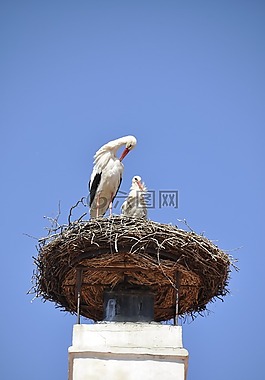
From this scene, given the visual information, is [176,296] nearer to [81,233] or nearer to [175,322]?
[175,322]

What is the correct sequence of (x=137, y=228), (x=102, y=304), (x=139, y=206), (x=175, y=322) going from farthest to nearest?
(x=139, y=206) < (x=102, y=304) < (x=175, y=322) < (x=137, y=228)

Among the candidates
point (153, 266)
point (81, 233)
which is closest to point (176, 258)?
point (153, 266)

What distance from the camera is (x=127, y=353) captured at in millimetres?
8711

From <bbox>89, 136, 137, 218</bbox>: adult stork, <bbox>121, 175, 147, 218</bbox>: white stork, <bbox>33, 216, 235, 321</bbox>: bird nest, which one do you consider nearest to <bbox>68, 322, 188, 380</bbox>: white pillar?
<bbox>33, 216, 235, 321</bbox>: bird nest

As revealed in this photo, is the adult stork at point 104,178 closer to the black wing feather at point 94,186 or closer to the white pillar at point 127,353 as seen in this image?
the black wing feather at point 94,186

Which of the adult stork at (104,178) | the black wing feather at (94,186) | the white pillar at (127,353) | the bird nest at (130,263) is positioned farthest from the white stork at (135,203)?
the white pillar at (127,353)

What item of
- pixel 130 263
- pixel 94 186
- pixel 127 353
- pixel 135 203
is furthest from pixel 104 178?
pixel 127 353

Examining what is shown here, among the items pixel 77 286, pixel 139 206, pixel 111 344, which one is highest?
pixel 139 206

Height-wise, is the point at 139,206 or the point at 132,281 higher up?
the point at 139,206

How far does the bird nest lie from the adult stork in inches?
78.2

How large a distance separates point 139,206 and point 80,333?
2.42m

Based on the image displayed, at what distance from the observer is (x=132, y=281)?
31.2 feet

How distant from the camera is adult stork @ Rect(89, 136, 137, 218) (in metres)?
11.6

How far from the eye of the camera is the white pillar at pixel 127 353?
8633 millimetres
